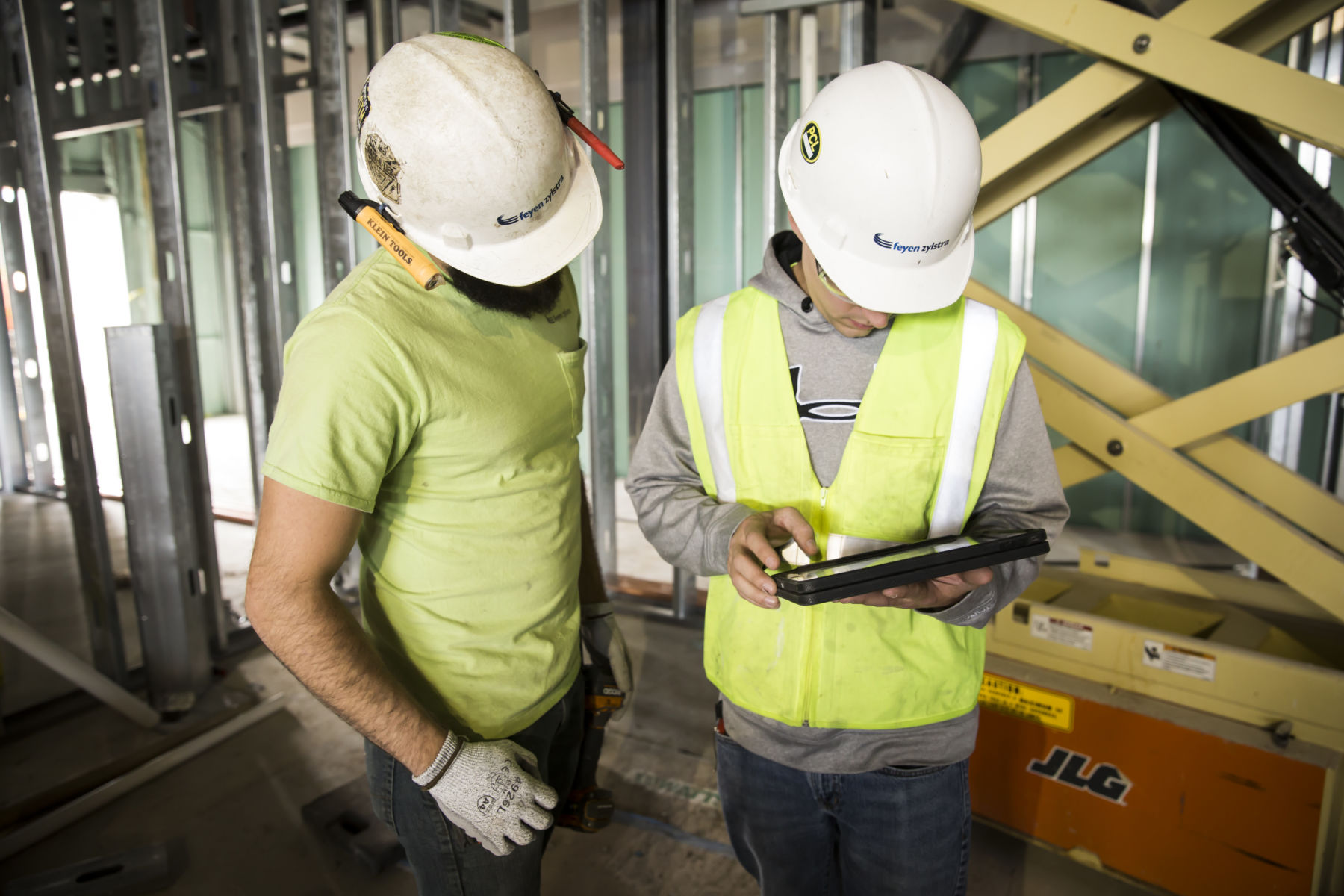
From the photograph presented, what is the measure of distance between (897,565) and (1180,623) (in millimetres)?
1804

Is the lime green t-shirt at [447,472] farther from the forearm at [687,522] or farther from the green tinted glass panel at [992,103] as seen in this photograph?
the green tinted glass panel at [992,103]

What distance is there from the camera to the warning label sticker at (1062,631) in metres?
2.11

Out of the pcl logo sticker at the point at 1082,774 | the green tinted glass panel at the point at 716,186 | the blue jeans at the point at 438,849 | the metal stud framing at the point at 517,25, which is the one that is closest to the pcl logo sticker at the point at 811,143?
the blue jeans at the point at 438,849

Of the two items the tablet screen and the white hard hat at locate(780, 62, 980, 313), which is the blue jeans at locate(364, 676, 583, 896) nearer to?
the tablet screen

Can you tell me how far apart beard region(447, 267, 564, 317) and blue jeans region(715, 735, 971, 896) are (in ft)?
2.84

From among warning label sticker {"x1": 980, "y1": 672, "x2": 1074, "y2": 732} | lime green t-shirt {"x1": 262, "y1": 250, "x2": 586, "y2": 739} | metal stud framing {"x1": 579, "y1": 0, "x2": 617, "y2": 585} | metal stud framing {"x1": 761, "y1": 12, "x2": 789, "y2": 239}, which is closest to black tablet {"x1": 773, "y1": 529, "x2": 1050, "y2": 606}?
lime green t-shirt {"x1": 262, "y1": 250, "x2": 586, "y2": 739}

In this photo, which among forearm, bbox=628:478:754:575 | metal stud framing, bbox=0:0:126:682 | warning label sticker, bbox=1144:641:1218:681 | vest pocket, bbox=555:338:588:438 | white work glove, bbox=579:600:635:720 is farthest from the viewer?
metal stud framing, bbox=0:0:126:682

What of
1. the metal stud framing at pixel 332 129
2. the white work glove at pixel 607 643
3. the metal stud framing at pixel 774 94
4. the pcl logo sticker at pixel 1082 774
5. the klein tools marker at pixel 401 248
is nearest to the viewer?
the klein tools marker at pixel 401 248

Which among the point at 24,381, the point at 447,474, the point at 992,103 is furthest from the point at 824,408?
the point at 24,381

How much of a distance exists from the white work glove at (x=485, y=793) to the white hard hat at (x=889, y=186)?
36.0 inches

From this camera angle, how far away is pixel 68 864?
228 centimetres

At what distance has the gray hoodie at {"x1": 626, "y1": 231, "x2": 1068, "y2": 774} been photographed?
49.0 inches

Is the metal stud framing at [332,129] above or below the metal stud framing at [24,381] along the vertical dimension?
above

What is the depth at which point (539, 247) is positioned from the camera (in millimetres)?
1273
